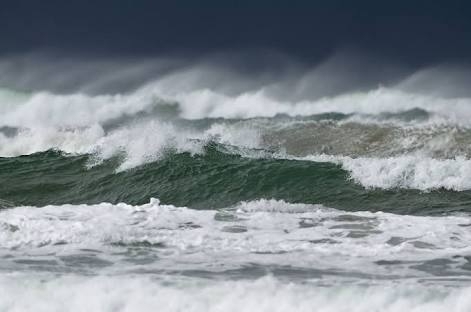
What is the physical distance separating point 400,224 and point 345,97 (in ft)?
50.6

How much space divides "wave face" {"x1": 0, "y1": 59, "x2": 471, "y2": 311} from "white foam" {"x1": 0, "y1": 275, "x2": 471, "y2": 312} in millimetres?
17

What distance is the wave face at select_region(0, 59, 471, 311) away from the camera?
6184 millimetres

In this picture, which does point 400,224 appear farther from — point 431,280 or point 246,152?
point 246,152

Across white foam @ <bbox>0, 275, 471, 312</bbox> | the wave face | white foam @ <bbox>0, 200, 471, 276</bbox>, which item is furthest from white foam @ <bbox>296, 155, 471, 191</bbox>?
white foam @ <bbox>0, 275, 471, 312</bbox>

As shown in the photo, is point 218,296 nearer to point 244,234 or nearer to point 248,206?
point 244,234

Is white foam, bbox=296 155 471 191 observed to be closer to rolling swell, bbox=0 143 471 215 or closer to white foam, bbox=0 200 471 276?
rolling swell, bbox=0 143 471 215

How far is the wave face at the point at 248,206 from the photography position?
618 centimetres

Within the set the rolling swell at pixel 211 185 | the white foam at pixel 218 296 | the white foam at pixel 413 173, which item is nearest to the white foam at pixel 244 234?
the white foam at pixel 218 296

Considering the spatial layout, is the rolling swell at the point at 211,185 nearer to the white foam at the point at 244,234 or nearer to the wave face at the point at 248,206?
the wave face at the point at 248,206

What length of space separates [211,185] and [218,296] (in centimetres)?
617

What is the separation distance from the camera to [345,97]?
24.0 metres

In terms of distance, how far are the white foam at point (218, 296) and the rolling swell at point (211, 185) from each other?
4179 mm

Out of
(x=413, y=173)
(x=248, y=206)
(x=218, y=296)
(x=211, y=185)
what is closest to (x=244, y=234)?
(x=248, y=206)

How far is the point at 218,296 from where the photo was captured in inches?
236
